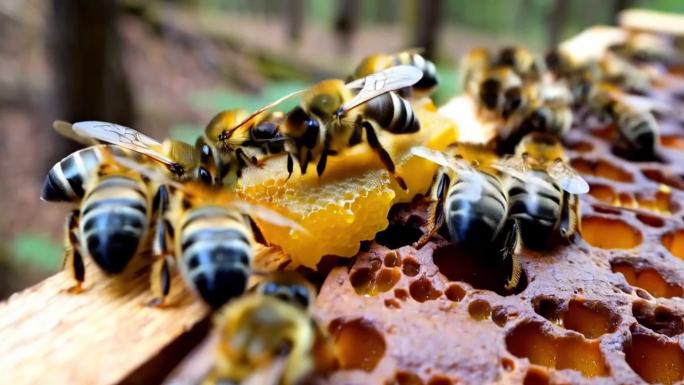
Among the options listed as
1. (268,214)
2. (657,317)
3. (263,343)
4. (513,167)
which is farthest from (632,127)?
(263,343)

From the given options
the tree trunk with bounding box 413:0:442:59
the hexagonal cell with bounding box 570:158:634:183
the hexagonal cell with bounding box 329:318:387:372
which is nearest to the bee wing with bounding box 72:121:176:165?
the hexagonal cell with bounding box 329:318:387:372

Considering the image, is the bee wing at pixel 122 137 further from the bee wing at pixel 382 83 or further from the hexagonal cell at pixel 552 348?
the hexagonal cell at pixel 552 348

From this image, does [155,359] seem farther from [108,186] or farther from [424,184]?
[424,184]

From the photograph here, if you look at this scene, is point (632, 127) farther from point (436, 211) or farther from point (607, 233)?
point (436, 211)

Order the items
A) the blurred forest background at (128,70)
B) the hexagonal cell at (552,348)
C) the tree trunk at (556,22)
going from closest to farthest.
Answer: the hexagonal cell at (552,348) < the blurred forest background at (128,70) < the tree trunk at (556,22)

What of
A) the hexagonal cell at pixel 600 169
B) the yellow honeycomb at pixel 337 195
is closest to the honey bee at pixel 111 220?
the yellow honeycomb at pixel 337 195

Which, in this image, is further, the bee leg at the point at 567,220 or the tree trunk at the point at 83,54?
the tree trunk at the point at 83,54

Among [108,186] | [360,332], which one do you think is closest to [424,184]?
[360,332]
